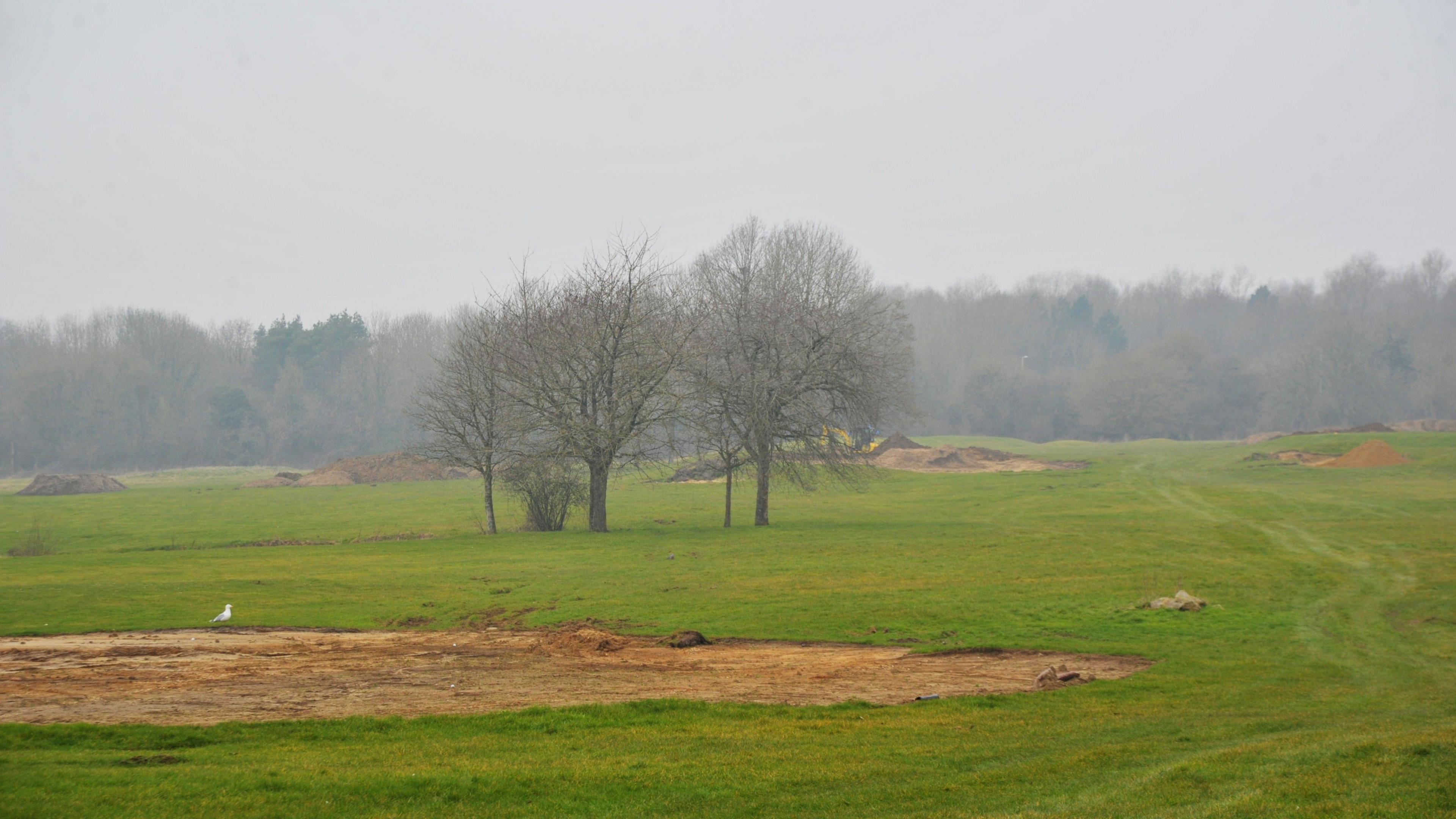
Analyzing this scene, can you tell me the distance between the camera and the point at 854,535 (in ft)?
113

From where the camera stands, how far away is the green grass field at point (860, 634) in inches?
337

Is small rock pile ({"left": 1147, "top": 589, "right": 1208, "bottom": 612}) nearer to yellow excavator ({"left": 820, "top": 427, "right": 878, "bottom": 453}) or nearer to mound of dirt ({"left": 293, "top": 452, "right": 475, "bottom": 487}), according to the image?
yellow excavator ({"left": 820, "top": 427, "right": 878, "bottom": 453})

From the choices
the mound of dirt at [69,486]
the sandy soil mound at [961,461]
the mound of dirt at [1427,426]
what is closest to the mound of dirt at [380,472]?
the mound of dirt at [69,486]

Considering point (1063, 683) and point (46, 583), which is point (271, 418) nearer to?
point (46, 583)

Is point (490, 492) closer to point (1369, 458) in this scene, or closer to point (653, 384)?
point (653, 384)

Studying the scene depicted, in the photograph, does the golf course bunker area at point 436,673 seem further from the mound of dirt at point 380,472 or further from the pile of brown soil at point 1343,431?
the pile of brown soil at point 1343,431

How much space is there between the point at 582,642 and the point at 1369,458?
56009mm

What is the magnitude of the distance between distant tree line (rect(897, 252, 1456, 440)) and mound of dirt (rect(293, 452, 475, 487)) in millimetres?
49857

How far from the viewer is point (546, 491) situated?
128 ft

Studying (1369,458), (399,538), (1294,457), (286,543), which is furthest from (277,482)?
(1369,458)

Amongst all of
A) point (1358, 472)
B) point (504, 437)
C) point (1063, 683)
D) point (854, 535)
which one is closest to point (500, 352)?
point (504, 437)

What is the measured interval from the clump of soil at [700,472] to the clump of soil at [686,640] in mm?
19227

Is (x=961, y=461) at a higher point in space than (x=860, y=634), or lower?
higher

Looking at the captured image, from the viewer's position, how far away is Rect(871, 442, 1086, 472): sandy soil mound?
72188 millimetres
